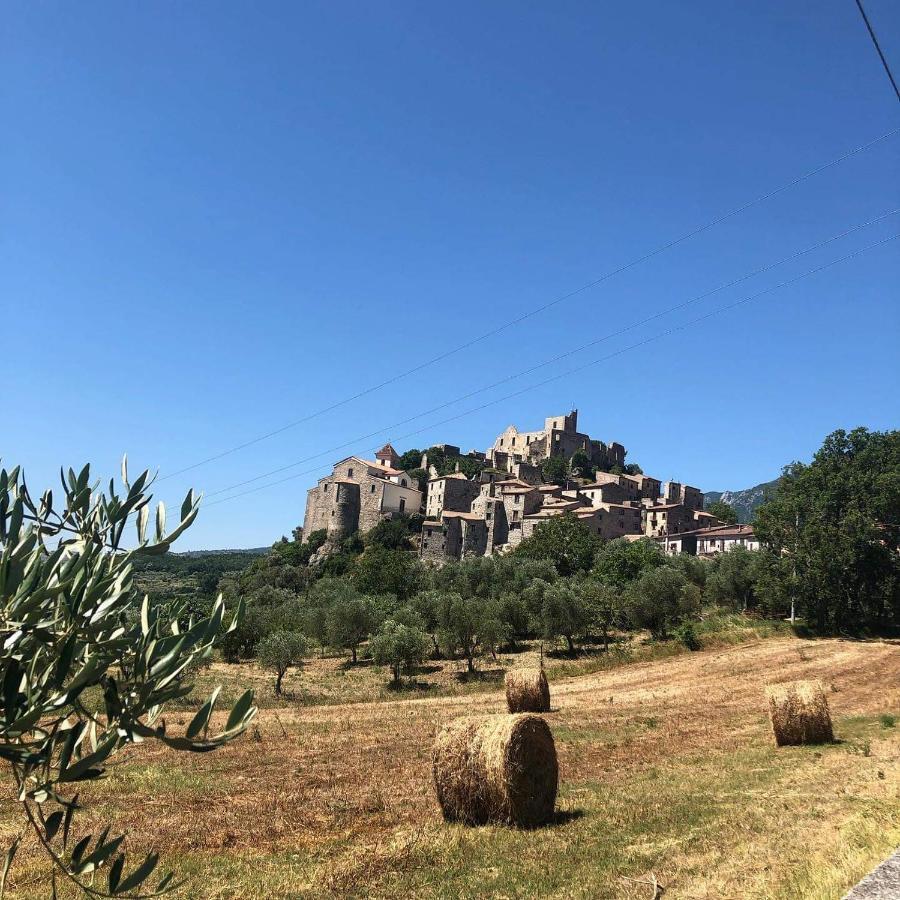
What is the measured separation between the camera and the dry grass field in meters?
7.14

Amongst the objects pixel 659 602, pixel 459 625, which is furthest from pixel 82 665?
pixel 659 602

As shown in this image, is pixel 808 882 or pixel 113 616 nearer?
pixel 113 616

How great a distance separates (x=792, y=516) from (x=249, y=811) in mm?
43840

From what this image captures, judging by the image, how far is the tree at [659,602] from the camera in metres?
43.3

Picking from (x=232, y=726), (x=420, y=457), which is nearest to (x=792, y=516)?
(x=232, y=726)

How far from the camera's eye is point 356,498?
4013 inches

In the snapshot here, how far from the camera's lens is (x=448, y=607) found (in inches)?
1603

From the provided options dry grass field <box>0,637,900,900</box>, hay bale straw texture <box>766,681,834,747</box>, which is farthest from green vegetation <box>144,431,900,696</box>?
hay bale straw texture <box>766,681,834,747</box>

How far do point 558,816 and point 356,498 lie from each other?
92.9 m

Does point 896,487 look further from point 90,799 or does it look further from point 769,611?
point 90,799

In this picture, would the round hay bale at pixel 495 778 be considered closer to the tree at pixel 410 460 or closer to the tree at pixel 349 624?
the tree at pixel 349 624

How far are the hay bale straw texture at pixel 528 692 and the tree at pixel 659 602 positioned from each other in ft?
71.8

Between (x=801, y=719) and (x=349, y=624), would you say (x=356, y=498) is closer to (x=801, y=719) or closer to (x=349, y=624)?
(x=349, y=624)

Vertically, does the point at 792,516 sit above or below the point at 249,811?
above
